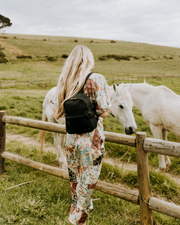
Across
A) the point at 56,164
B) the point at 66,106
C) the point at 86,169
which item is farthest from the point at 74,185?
the point at 56,164

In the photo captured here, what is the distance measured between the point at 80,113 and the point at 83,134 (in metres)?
0.27

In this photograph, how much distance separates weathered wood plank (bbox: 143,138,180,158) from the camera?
1.96 meters

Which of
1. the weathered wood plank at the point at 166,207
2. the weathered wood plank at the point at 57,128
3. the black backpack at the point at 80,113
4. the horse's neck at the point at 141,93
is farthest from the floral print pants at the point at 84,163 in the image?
the horse's neck at the point at 141,93

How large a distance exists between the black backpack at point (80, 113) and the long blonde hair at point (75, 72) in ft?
0.24

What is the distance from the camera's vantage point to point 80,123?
6.22 feet

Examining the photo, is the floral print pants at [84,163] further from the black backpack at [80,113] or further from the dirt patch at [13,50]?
the dirt patch at [13,50]

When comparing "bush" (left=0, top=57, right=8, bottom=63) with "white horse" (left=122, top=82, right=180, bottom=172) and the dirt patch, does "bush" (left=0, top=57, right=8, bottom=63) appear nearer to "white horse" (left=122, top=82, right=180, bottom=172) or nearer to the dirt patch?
the dirt patch

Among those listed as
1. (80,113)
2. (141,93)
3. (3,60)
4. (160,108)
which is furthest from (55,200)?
(3,60)

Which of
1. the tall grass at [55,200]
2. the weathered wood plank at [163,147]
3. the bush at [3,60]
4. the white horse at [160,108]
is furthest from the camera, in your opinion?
the bush at [3,60]

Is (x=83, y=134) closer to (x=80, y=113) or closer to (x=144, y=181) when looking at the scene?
(x=80, y=113)

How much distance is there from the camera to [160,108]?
4215 millimetres

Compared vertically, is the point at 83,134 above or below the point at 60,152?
above

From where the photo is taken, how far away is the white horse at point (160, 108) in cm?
401

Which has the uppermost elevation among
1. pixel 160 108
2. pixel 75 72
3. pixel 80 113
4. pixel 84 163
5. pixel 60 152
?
pixel 75 72
